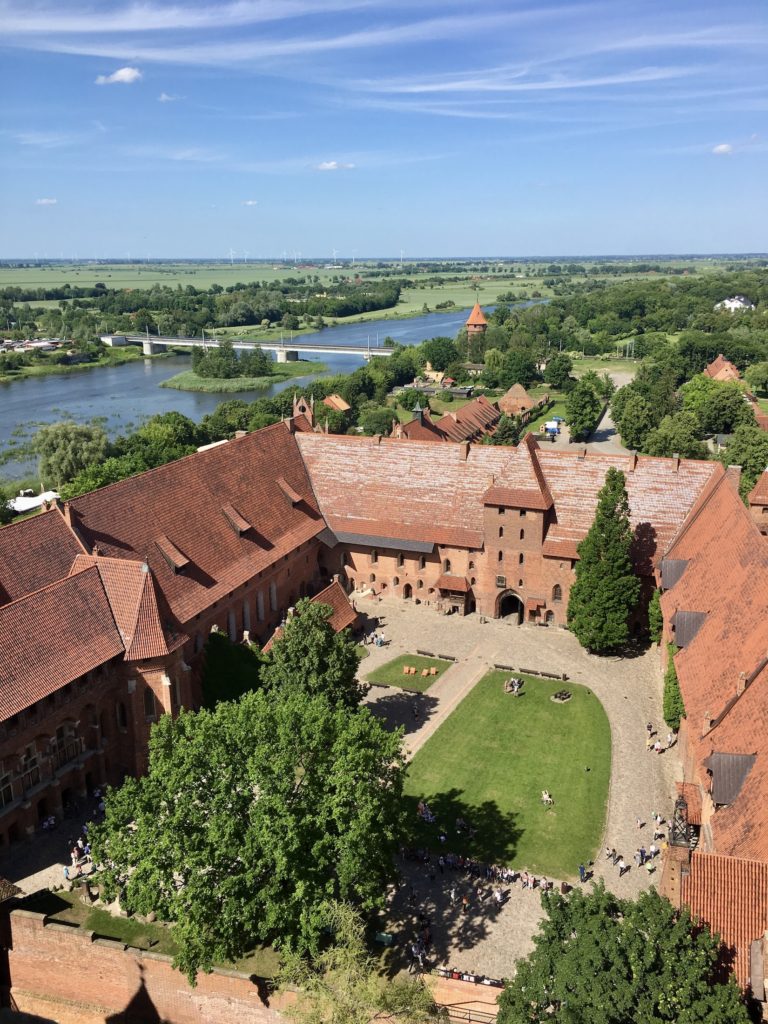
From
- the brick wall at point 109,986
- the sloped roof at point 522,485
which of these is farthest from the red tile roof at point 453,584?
the brick wall at point 109,986

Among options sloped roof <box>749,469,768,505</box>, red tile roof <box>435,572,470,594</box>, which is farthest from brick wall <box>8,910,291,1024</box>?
sloped roof <box>749,469,768,505</box>

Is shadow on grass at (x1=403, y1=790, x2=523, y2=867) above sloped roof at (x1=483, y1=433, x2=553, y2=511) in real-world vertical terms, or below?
below

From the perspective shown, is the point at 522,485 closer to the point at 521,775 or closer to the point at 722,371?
→ the point at 521,775

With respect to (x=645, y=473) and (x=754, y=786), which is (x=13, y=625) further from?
(x=645, y=473)

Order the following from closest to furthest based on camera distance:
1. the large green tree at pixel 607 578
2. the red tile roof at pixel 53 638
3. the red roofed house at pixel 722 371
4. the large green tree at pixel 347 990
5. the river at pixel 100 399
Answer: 1. the large green tree at pixel 347 990
2. the red tile roof at pixel 53 638
3. the large green tree at pixel 607 578
4. the river at pixel 100 399
5. the red roofed house at pixel 722 371

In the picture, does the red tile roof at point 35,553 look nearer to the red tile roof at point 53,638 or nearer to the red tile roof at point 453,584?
the red tile roof at point 53,638

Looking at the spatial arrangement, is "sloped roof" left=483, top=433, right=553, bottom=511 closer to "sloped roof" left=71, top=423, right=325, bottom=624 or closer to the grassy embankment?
"sloped roof" left=71, top=423, right=325, bottom=624

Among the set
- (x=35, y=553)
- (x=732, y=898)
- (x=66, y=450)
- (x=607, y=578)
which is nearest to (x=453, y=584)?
(x=607, y=578)

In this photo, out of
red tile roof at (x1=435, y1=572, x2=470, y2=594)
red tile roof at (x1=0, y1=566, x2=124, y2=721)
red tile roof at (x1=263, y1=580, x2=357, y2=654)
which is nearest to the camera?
red tile roof at (x1=0, y1=566, x2=124, y2=721)
